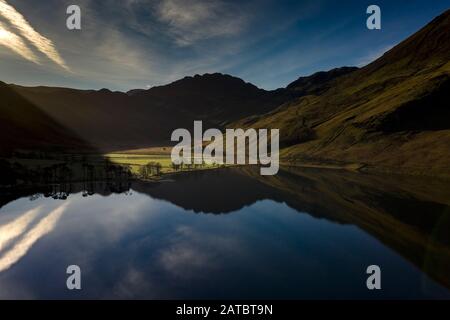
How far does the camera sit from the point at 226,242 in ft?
210

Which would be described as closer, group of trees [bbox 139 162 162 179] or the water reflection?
the water reflection

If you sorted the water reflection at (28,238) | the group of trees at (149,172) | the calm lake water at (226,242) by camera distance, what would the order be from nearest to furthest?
1. the calm lake water at (226,242)
2. the water reflection at (28,238)
3. the group of trees at (149,172)

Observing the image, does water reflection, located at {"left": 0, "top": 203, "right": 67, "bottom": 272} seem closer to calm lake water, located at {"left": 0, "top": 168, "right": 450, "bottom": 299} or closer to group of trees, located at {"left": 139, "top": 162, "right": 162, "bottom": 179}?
calm lake water, located at {"left": 0, "top": 168, "right": 450, "bottom": 299}

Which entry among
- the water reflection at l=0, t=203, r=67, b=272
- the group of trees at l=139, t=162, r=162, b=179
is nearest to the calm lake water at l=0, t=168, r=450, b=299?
the water reflection at l=0, t=203, r=67, b=272

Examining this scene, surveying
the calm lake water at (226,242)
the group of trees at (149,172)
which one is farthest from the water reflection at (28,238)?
the group of trees at (149,172)

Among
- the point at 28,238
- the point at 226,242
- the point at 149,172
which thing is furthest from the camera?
the point at 149,172

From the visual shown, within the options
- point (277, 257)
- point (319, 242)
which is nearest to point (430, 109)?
point (319, 242)

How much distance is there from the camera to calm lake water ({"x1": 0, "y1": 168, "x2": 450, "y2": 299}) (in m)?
42.7

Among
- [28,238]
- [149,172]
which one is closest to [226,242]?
[28,238]

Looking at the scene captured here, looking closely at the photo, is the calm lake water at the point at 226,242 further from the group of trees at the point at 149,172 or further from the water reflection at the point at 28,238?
the group of trees at the point at 149,172

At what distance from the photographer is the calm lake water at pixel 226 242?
140 ft

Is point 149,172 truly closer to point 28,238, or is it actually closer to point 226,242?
point 28,238

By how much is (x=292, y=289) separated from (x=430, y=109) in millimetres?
196933
